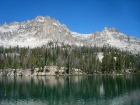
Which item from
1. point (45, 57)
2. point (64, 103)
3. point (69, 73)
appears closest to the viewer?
point (64, 103)

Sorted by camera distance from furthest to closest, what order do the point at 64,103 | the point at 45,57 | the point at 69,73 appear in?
the point at 45,57 < the point at 69,73 < the point at 64,103

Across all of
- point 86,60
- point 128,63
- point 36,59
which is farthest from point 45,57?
point 128,63

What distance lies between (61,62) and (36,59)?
74.1ft

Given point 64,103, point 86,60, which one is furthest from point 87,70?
point 64,103

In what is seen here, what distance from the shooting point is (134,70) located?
18675 centimetres

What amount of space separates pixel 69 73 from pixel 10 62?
2132 inches

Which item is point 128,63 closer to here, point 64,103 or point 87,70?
point 87,70

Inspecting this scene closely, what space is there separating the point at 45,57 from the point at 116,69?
2613 inches

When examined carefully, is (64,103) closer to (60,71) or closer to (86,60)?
(60,71)

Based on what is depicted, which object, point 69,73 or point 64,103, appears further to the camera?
point 69,73

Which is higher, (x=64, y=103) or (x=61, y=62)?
(x=61, y=62)

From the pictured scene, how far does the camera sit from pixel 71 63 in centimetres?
17038

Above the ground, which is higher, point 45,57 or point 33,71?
point 45,57

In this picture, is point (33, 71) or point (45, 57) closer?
point (33, 71)
